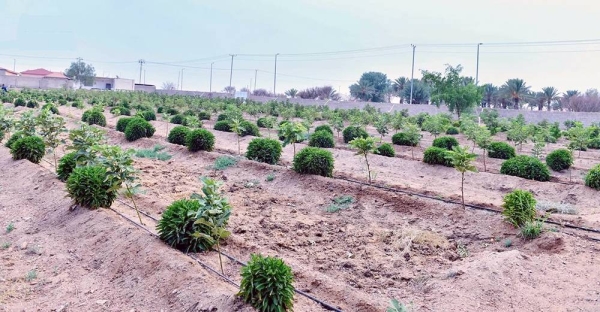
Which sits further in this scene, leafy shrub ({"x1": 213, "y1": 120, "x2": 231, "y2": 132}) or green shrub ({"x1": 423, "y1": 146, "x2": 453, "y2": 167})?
leafy shrub ({"x1": 213, "y1": 120, "x2": 231, "y2": 132})

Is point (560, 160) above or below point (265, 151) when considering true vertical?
above

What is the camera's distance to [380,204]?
7832mm

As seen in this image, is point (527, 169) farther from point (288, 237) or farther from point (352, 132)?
point (352, 132)

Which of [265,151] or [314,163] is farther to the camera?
[265,151]

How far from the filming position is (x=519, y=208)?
240 inches

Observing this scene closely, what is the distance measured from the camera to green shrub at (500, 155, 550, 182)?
1042cm

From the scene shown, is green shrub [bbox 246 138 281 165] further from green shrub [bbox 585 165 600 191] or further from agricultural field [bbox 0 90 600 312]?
green shrub [bbox 585 165 600 191]

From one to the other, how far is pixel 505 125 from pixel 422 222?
19.9 m

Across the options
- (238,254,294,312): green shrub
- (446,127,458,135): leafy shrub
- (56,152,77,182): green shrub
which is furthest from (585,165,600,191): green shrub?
(446,127,458,135): leafy shrub

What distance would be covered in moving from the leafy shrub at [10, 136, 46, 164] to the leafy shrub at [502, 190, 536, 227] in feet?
30.1

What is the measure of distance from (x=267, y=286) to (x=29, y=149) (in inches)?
349

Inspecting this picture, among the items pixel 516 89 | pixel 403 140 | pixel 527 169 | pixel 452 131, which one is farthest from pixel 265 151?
pixel 516 89

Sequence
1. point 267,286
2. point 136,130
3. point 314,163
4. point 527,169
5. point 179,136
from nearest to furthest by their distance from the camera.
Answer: point 267,286 < point 314,163 < point 527,169 < point 179,136 < point 136,130

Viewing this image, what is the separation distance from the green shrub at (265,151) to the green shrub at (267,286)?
7.12m
